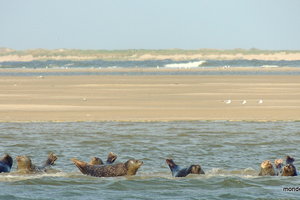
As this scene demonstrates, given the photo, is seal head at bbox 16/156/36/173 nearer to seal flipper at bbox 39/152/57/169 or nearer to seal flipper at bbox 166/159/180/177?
seal flipper at bbox 39/152/57/169

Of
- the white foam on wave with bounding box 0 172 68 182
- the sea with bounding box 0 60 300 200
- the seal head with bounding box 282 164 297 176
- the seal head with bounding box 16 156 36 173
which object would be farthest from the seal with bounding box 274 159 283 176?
the seal head with bounding box 16 156 36 173

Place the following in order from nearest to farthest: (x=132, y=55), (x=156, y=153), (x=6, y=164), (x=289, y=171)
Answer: (x=289, y=171) < (x=6, y=164) < (x=156, y=153) < (x=132, y=55)

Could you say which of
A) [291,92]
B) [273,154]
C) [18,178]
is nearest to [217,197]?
[18,178]

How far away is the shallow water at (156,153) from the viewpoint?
11.9m

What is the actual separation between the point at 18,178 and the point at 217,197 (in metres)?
3.42

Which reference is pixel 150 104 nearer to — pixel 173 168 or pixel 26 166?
pixel 173 168

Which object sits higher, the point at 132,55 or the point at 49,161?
the point at 49,161

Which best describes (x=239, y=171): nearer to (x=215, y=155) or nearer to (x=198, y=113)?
(x=215, y=155)

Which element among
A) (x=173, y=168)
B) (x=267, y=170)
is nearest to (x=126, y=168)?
(x=173, y=168)

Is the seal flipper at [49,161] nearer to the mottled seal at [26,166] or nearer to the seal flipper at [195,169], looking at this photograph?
the mottled seal at [26,166]

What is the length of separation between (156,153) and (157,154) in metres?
0.13

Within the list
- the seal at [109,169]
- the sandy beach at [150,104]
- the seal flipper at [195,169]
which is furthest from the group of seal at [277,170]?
the sandy beach at [150,104]

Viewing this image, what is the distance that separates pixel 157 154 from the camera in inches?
621

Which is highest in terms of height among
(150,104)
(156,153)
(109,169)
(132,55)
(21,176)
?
(109,169)
